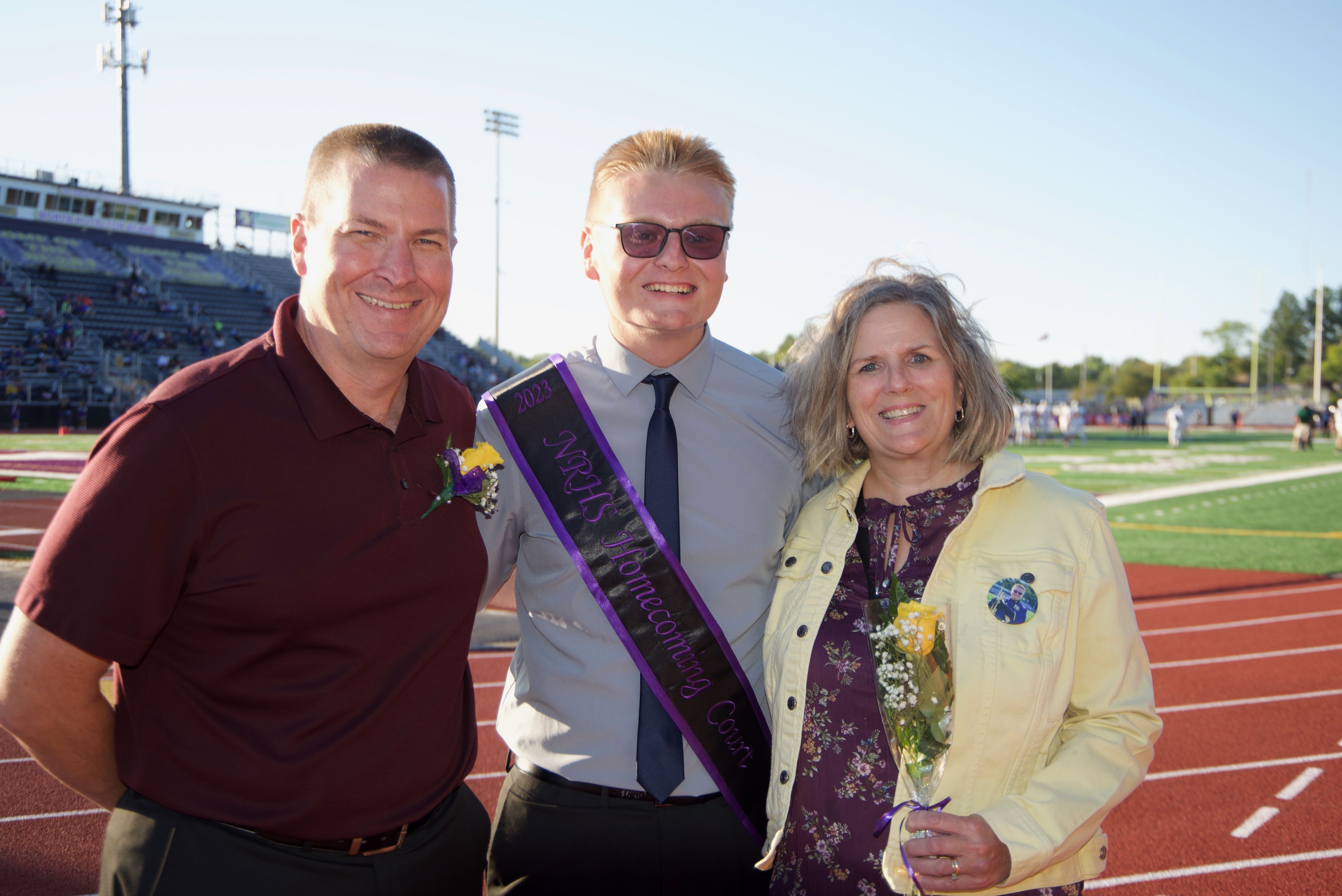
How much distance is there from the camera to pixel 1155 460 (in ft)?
89.2

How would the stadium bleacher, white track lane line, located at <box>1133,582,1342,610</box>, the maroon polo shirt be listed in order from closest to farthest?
1. the maroon polo shirt
2. white track lane line, located at <box>1133,582,1342,610</box>
3. the stadium bleacher

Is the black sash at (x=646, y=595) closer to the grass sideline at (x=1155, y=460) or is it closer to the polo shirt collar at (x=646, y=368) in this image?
the polo shirt collar at (x=646, y=368)

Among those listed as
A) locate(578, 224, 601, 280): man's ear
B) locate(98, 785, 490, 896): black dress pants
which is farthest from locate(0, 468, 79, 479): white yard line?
locate(98, 785, 490, 896): black dress pants

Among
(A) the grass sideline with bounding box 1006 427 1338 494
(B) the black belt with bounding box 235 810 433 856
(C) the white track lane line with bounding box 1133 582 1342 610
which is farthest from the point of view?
(A) the grass sideline with bounding box 1006 427 1338 494

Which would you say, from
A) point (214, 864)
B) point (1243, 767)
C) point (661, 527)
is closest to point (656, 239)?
point (661, 527)

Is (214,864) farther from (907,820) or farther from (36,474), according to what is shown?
(36,474)

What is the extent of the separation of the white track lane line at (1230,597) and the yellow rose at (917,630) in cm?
749

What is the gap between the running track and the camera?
12.2 ft

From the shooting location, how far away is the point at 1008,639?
197cm

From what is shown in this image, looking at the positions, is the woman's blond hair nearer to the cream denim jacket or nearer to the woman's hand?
the cream denim jacket

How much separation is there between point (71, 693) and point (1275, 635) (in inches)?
336

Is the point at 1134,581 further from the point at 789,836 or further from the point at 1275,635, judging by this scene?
the point at 789,836

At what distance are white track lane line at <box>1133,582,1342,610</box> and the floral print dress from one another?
7229 millimetres


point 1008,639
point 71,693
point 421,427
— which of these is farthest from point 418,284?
point 1008,639
